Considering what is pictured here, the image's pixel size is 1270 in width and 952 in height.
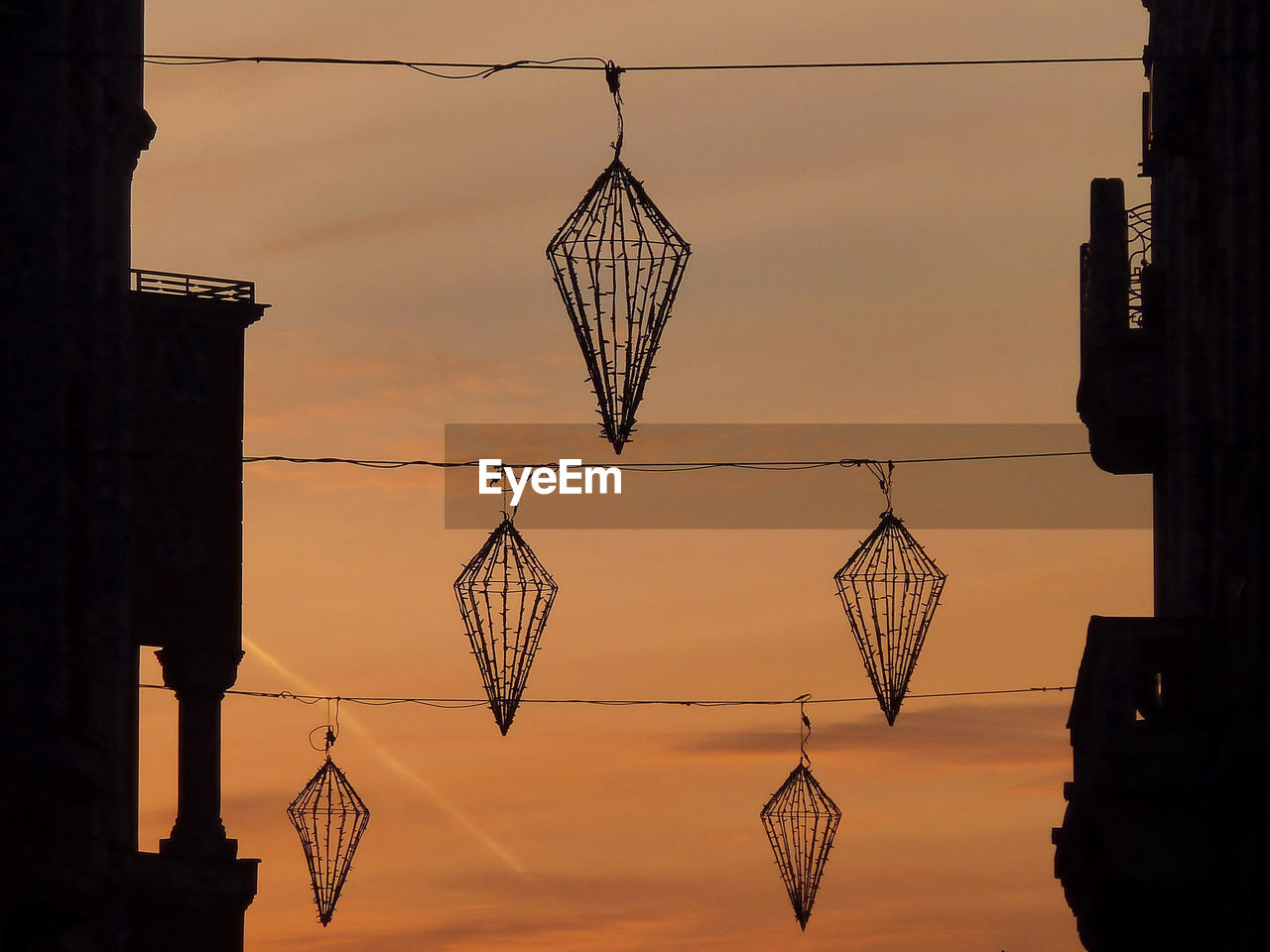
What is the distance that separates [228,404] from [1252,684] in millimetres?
18968

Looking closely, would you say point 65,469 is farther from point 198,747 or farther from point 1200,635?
point 1200,635

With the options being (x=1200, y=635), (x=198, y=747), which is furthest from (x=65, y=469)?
(x=1200, y=635)

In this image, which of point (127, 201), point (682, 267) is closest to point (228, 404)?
point (127, 201)

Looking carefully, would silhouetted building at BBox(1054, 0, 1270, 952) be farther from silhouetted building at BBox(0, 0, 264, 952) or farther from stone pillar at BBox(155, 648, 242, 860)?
stone pillar at BBox(155, 648, 242, 860)

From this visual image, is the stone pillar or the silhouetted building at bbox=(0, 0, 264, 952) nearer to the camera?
the silhouetted building at bbox=(0, 0, 264, 952)

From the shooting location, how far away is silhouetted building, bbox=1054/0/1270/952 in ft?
71.5

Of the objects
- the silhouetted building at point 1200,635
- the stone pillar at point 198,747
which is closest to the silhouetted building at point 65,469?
the stone pillar at point 198,747

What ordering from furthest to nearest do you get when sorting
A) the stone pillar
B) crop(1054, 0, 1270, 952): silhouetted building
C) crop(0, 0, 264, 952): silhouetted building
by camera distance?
the stone pillar, crop(0, 0, 264, 952): silhouetted building, crop(1054, 0, 1270, 952): silhouetted building

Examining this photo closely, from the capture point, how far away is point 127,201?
28.3m

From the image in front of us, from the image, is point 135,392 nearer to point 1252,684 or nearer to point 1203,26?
point 1203,26

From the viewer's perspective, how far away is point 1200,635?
23.2 m

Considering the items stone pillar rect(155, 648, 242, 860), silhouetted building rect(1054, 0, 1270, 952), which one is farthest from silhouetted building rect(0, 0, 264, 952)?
silhouetted building rect(1054, 0, 1270, 952)

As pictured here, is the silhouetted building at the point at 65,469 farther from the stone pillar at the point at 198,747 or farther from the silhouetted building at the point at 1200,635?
the silhouetted building at the point at 1200,635

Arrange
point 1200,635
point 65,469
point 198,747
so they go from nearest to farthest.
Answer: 1. point 1200,635
2. point 65,469
3. point 198,747
